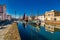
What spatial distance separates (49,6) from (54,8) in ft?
1.52

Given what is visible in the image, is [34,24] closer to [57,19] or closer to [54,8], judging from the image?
[57,19]

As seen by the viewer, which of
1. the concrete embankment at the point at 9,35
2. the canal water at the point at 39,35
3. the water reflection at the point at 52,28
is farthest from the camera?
the water reflection at the point at 52,28

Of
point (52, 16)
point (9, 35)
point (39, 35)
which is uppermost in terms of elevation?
point (52, 16)

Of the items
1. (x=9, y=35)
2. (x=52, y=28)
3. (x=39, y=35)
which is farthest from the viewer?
(x=52, y=28)

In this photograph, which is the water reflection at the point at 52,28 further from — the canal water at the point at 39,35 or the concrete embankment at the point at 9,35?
the concrete embankment at the point at 9,35

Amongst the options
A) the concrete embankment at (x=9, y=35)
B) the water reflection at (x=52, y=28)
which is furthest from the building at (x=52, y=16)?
the concrete embankment at (x=9, y=35)

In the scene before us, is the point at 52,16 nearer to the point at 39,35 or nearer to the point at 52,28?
the point at 52,28

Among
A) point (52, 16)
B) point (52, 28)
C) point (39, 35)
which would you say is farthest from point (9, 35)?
point (52, 28)

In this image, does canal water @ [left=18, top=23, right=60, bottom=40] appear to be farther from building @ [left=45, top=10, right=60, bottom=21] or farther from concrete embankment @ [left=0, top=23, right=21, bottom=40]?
building @ [left=45, top=10, right=60, bottom=21]

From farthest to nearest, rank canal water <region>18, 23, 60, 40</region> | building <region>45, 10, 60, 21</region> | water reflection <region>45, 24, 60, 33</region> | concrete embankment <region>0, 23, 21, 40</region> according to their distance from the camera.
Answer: water reflection <region>45, 24, 60, 33</region>, building <region>45, 10, 60, 21</region>, canal water <region>18, 23, 60, 40</region>, concrete embankment <region>0, 23, 21, 40</region>

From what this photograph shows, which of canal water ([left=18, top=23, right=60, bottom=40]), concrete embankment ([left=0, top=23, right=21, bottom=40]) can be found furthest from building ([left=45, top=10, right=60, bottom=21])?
concrete embankment ([left=0, top=23, right=21, bottom=40])

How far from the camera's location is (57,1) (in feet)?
28.7

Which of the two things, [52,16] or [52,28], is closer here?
[52,16]

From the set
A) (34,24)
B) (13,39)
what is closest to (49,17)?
(34,24)
